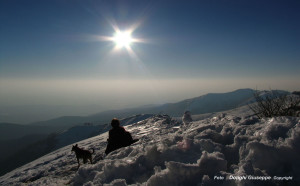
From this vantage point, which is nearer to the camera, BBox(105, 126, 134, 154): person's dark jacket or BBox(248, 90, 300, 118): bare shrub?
BBox(248, 90, 300, 118): bare shrub

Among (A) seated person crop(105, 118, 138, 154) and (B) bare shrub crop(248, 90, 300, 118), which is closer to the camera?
(B) bare shrub crop(248, 90, 300, 118)

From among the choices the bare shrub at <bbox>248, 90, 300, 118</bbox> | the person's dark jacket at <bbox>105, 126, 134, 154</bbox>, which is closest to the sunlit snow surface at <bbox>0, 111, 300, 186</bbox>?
the person's dark jacket at <bbox>105, 126, 134, 154</bbox>

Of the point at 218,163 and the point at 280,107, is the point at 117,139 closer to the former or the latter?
the point at 218,163

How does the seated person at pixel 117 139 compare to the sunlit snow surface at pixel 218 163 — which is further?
the seated person at pixel 117 139

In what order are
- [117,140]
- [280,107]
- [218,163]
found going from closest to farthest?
1. [218,163]
2. [117,140]
3. [280,107]

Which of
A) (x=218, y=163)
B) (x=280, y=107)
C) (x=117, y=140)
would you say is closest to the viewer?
(x=218, y=163)

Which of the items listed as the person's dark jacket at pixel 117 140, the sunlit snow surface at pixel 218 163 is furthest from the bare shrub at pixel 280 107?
the person's dark jacket at pixel 117 140

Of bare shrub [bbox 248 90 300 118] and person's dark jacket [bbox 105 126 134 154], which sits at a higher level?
bare shrub [bbox 248 90 300 118]

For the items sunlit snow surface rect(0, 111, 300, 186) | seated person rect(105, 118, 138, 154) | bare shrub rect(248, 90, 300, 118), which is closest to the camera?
sunlit snow surface rect(0, 111, 300, 186)

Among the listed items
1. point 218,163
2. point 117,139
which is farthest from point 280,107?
point 218,163

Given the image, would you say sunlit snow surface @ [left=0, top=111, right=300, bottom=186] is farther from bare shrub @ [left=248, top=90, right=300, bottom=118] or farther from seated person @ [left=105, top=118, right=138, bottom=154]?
bare shrub @ [left=248, top=90, right=300, bottom=118]

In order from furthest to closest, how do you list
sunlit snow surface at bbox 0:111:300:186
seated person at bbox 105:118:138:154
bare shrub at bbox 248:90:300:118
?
seated person at bbox 105:118:138:154
bare shrub at bbox 248:90:300:118
sunlit snow surface at bbox 0:111:300:186

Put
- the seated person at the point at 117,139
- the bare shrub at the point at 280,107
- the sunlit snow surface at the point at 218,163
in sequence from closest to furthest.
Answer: the sunlit snow surface at the point at 218,163 < the bare shrub at the point at 280,107 < the seated person at the point at 117,139

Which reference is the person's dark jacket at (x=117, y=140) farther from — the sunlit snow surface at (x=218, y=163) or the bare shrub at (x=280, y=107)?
the bare shrub at (x=280, y=107)
